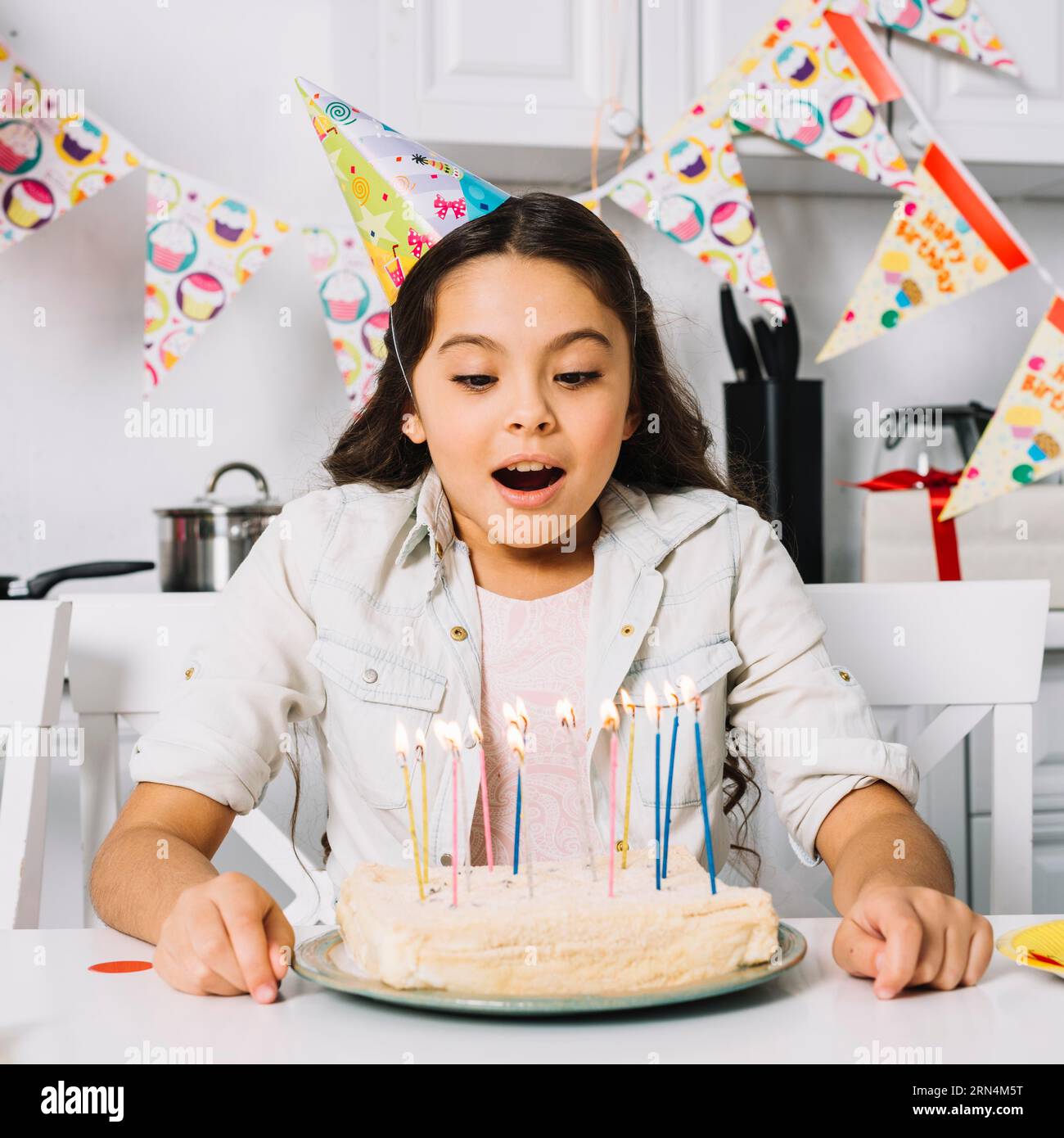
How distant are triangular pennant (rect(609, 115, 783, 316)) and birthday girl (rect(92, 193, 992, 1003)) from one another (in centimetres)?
59

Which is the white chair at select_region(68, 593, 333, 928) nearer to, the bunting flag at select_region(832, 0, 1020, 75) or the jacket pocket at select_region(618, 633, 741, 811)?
the jacket pocket at select_region(618, 633, 741, 811)

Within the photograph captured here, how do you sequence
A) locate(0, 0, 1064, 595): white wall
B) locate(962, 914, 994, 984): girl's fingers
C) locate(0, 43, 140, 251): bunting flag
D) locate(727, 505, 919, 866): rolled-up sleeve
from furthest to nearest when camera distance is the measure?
locate(0, 0, 1064, 595): white wall < locate(0, 43, 140, 251): bunting flag < locate(727, 505, 919, 866): rolled-up sleeve < locate(962, 914, 994, 984): girl's fingers

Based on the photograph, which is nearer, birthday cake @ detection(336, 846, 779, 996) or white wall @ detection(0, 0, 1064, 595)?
birthday cake @ detection(336, 846, 779, 996)

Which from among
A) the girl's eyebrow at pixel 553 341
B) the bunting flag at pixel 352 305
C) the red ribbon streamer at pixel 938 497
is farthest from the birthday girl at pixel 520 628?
the red ribbon streamer at pixel 938 497

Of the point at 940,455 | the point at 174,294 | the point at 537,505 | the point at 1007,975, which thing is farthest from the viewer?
the point at 940,455

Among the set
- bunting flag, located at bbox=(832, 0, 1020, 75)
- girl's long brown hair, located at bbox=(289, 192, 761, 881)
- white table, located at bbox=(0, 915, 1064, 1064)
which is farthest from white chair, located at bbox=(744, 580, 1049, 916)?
bunting flag, located at bbox=(832, 0, 1020, 75)

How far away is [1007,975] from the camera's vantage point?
0.63 meters

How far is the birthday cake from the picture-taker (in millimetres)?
559

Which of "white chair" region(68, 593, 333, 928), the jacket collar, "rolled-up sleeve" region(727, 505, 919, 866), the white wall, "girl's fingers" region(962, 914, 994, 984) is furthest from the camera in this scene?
the white wall

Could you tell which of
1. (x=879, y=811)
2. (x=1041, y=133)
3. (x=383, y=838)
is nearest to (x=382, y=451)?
(x=383, y=838)

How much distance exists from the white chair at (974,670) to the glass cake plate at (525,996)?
28.3 inches

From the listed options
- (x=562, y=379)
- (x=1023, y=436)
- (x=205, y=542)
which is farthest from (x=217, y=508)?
(x=1023, y=436)

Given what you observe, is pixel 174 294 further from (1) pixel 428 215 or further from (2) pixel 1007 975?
(2) pixel 1007 975

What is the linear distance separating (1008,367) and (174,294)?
1395mm
